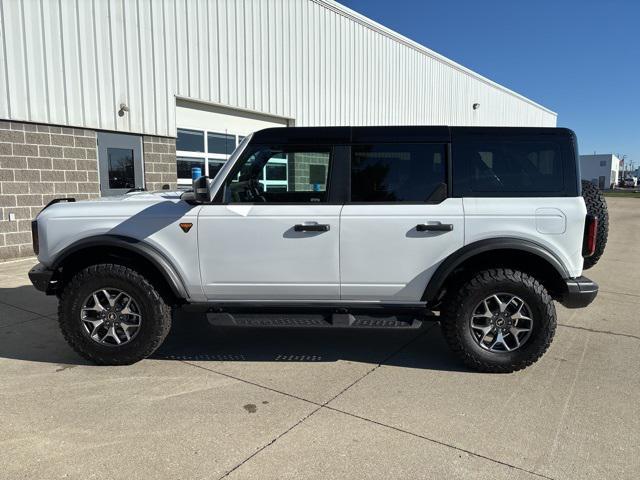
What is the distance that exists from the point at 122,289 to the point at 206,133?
8.26 meters

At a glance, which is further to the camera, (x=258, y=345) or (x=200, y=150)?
(x=200, y=150)

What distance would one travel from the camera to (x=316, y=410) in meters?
3.16

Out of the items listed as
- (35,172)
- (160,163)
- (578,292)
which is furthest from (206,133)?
(578,292)

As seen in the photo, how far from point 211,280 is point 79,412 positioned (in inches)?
50.5

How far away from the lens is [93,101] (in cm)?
898

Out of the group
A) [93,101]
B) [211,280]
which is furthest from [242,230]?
[93,101]

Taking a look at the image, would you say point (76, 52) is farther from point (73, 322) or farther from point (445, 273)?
point (445, 273)

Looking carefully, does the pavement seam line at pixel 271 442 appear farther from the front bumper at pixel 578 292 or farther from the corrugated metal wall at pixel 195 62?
the corrugated metal wall at pixel 195 62

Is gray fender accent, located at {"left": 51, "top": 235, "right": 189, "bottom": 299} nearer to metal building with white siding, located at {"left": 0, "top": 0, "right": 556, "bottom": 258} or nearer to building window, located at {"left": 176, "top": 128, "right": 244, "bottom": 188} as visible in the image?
metal building with white siding, located at {"left": 0, "top": 0, "right": 556, "bottom": 258}

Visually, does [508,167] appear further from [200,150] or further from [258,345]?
[200,150]

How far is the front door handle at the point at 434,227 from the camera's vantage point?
3596mm

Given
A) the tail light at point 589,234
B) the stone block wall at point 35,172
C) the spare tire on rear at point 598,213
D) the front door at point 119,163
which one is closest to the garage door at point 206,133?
the front door at point 119,163

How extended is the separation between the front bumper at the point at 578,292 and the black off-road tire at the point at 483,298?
141mm

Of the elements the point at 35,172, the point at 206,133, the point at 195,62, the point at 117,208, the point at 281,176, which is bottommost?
the point at 117,208
